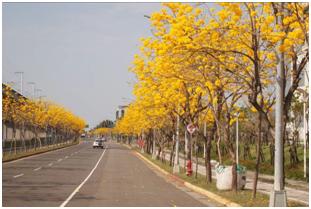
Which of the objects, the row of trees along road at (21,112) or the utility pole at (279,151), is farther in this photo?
the row of trees along road at (21,112)

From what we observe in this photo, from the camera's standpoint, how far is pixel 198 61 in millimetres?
18500

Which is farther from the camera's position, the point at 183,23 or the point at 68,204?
the point at 68,204

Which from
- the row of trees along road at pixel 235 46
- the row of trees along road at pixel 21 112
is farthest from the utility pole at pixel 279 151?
the row of trees along road at pixel 21 112

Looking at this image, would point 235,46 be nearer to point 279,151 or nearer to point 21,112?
point 279,151

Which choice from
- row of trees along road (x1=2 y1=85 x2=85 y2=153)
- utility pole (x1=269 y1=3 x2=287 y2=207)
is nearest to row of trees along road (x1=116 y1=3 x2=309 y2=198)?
utility pole (x1=269 y1=3 x2=287 y2=207)

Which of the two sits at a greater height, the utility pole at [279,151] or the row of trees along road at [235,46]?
the row of trees along road at [235,46]

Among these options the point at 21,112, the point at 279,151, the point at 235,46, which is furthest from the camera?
the point at 21,112

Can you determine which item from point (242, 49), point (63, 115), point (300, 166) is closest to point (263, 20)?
point (242, 49)

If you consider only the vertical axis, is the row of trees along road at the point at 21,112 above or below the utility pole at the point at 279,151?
above

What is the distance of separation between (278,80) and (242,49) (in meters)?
4.27

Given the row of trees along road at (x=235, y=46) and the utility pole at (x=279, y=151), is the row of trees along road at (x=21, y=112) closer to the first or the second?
the row of trees along road at (x=235, y=46)

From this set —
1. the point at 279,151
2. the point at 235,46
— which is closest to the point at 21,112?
the point at 235,46

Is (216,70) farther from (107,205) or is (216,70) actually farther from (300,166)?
(300,166)

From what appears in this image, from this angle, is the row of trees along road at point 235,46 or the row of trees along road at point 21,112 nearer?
the row of trees along road at point 235,46
